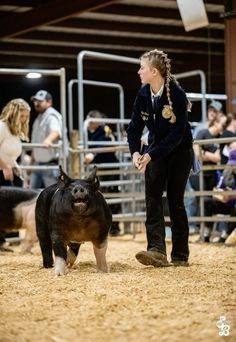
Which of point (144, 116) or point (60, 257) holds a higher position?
point (144, 116)

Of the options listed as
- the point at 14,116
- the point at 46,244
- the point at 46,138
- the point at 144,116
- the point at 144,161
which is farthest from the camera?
the point at 46,138

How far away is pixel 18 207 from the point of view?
21.5ft

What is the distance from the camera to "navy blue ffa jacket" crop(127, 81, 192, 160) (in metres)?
4.80

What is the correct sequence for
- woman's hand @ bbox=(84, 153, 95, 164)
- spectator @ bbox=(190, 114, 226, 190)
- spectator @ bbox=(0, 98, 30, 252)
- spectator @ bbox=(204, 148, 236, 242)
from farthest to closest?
woman's hand @ bbox=(84, 153, 95, 164) → spectator @ bbox=(190, 114, 226, 190) → spectator @ bbox=(204, 148, 236, 242) → spectator @ bbox=(0, 98, 30, 252)

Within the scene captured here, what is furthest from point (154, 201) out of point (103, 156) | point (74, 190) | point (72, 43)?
point (72, 43)

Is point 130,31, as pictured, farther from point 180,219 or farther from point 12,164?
point 180,219

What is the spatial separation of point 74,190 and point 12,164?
219 cm

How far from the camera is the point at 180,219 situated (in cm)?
507

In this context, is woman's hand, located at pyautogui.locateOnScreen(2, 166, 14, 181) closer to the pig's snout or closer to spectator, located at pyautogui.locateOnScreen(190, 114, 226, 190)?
the pig's snout

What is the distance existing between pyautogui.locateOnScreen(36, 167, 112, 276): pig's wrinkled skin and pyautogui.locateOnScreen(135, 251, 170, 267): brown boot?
25 cm

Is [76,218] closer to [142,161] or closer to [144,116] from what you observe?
[142,161]

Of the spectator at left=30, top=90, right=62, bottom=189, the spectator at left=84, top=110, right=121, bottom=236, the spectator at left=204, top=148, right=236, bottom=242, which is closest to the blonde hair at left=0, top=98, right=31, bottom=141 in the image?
the spectator at left=30, top=90, right=62, bottom=189

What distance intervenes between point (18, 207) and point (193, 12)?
2930 millimetres

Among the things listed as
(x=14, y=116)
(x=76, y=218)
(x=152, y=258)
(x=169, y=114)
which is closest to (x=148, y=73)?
(x=169, y=114)
